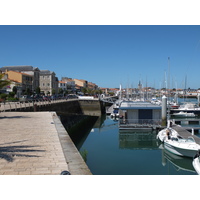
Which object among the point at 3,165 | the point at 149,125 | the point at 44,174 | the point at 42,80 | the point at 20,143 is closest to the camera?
Result: the point at 44,174

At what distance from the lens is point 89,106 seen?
62.7 m

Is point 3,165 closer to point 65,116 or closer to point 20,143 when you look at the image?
point 20,143

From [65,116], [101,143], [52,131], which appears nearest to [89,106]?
[65,116]

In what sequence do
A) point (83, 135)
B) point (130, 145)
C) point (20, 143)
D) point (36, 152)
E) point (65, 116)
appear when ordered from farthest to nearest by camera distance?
point (65, 116) → point (83, 135) → point (130, 145) → point (20, 143) → point (36, 152)

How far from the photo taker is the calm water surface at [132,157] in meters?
15.8

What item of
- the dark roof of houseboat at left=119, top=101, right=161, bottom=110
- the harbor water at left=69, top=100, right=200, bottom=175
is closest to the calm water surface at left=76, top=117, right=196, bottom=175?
the harbor water at left=69, top=100, right=200, bottom=175

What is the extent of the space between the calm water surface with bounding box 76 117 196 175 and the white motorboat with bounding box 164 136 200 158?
0.43 metres

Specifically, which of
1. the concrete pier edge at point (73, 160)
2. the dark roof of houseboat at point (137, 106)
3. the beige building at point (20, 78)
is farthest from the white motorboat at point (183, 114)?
the beige building at point (20, 78)

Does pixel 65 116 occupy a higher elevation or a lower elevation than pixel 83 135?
higher

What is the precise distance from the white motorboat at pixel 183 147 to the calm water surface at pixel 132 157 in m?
0.43

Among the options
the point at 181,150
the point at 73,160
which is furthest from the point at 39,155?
the point at 181,150

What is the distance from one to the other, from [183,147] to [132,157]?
4147 millimetres

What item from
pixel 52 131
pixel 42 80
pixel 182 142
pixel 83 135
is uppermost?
pixel 42 80

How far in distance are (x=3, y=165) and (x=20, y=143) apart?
3163mm
